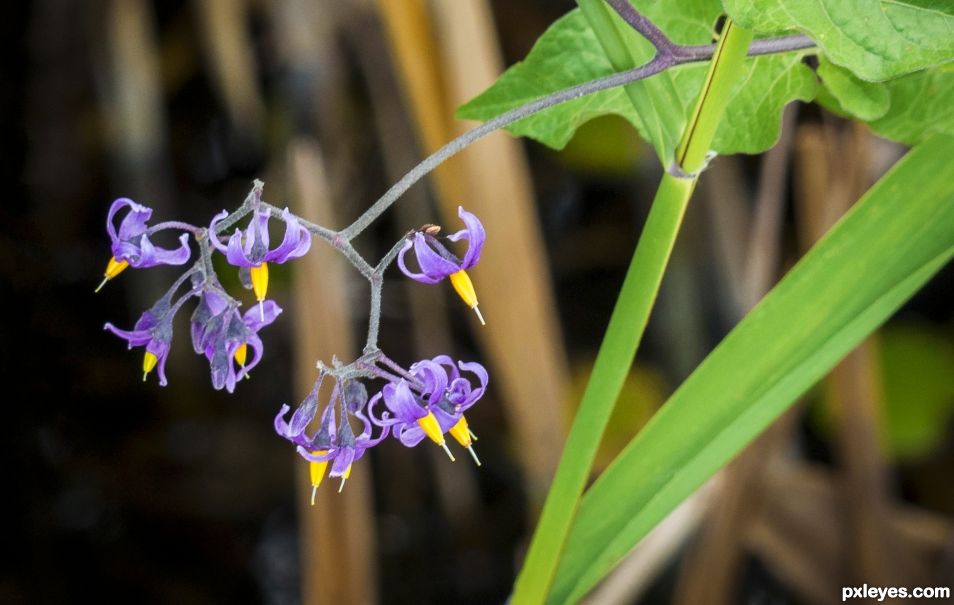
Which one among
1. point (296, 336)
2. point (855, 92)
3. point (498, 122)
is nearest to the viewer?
point (498, 122)

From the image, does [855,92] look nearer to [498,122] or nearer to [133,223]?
[498,122]

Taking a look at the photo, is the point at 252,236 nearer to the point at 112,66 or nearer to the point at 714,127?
the point at 714,127

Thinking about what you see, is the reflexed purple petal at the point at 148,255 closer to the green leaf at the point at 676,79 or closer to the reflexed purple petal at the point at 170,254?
the reflexed purple petal at the point at 170,254

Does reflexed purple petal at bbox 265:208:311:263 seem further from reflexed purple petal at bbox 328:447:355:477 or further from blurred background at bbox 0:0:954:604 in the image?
blurred background at bbox 0:0:954:604

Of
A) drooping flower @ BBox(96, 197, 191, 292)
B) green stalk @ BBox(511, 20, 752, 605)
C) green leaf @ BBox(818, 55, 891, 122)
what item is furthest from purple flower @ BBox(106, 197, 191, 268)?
green leaf @ BBox(818, 55, 891, 122)

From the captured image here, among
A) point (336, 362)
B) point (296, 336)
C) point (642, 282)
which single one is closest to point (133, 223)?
point (336, 362)

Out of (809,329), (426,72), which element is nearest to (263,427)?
(426,72)

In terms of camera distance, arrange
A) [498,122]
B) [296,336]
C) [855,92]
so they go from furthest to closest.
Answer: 1. [296,336]
2. [855,92]
3. [498,122]

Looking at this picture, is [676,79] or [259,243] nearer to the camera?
[259,243]
